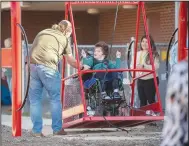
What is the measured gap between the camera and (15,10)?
8508 millimetres

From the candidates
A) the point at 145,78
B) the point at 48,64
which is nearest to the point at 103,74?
the point at 48,64

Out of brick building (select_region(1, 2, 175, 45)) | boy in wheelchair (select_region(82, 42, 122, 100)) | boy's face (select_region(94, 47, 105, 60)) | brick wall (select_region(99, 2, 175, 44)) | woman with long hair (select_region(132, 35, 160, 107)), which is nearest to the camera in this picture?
boy in wheelchair (select_region(82, 42, 122, 100))

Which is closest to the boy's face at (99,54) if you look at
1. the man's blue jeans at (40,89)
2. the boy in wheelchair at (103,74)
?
the boy in wheelchair at (103,74)

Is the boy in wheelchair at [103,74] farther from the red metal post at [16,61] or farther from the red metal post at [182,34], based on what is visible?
the red metal post at [182,34]

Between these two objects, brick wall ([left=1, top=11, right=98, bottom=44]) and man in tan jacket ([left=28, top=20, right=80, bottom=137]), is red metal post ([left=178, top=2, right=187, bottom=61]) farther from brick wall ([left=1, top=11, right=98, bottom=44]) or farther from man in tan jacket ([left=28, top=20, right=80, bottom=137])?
brick wall ([left=1, top=11, right=98, bottom=44])

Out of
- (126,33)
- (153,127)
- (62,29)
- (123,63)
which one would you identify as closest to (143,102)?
(153,127)

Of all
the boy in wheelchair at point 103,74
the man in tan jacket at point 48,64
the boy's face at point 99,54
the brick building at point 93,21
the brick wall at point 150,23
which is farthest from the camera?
the brick building at point 93,21

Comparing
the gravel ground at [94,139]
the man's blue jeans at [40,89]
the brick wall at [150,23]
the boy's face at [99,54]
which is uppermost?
the brick wall at [150,23]

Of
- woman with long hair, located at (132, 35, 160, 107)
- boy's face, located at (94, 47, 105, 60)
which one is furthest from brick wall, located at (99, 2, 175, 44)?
Answer: boy's face, located at (94, 47, 105, 60)

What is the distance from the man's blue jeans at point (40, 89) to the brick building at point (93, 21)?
799 centimetres

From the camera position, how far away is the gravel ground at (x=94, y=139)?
28.0 feet

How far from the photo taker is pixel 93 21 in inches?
845

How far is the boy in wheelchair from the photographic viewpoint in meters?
9.27

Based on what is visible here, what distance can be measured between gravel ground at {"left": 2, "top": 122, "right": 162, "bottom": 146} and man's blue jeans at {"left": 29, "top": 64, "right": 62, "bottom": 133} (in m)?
0.26
